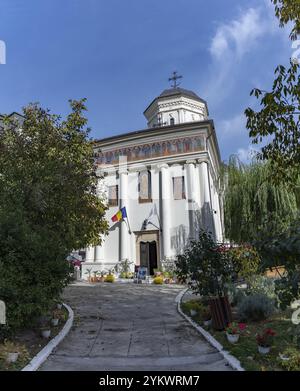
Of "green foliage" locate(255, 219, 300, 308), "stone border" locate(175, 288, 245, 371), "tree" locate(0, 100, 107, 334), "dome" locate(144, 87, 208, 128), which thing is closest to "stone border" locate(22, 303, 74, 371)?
"tree" locate(0, 100, 107, 334)

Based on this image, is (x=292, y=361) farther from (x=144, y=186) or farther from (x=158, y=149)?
(x=158, y=149)

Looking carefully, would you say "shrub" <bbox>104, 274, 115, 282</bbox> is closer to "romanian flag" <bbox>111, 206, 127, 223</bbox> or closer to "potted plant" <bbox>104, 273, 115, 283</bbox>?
"potted plant" <bbox>104, 273, 115, 283</bbox>

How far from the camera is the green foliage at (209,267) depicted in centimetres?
980

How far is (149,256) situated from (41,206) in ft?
54.0

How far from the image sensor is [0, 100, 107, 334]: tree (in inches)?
292

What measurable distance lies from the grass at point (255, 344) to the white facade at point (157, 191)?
48.9 ft

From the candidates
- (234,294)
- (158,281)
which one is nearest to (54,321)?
(234,294)

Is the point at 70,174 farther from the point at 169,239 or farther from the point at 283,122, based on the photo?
the point at 169,239

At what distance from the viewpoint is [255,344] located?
7098 millimetres

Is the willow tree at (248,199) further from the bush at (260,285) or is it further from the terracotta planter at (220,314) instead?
the terracotta planter at (220,314)

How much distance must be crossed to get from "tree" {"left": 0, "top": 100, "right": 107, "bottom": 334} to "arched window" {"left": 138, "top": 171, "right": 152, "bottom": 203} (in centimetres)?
1087

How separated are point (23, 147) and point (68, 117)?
8.33ft

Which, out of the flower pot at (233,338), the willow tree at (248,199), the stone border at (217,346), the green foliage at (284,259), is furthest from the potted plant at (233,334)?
the willow tree at (248,199)
